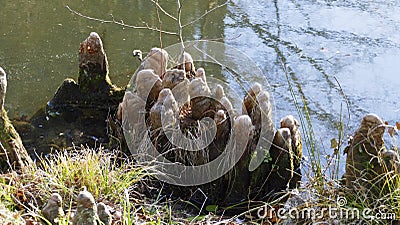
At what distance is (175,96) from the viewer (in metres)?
4.11

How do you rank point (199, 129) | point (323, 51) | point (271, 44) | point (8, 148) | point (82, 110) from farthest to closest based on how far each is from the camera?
point (271, 44)
point (323, 51)
point (82, 110)
point (199, 129)
point (8, 148)

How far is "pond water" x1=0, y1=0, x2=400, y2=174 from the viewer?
217 inches

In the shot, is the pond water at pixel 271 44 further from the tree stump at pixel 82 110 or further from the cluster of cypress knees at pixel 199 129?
the cluster of cypress knees at pixel 199 129

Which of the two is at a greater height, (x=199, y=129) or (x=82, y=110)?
(x=199, y=129)

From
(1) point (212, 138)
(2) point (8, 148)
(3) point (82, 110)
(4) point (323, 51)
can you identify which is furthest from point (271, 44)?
(2) point (8, 148)

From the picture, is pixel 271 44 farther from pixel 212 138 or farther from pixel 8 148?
pixel 8 148

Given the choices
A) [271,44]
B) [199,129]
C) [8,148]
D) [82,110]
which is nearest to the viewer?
[8,148]

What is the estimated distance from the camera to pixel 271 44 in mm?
6781

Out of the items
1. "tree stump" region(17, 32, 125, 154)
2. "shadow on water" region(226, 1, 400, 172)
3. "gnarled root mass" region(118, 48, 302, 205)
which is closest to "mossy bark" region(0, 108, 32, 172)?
"gnarled root mass" region(118, 48, 302, 205)

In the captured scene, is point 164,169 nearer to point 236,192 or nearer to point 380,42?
point 236,192

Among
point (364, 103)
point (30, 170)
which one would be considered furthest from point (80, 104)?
point (364, 103)

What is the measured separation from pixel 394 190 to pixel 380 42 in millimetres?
4109

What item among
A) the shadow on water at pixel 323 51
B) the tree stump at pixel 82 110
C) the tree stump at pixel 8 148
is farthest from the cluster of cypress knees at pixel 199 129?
the shadow on water at pixel 323 51

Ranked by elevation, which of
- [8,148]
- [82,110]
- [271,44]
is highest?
[8,148]
